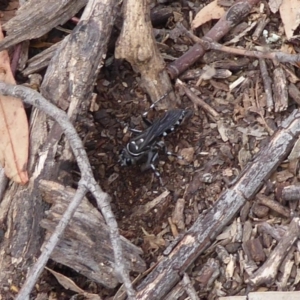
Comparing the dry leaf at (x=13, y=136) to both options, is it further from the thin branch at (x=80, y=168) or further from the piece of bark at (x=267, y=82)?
the piece of bark at (x=267, y=82)

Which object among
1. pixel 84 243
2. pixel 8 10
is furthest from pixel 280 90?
pixel 8 10

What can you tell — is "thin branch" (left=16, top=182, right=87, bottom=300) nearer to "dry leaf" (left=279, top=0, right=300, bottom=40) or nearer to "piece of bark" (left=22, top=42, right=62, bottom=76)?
"piece of bark" (left=22, top=42, right=62, bottom=76)

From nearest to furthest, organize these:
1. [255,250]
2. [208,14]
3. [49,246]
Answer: [49,246]
[255,250]
[208,14]

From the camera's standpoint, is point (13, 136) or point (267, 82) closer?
point (13, 136)

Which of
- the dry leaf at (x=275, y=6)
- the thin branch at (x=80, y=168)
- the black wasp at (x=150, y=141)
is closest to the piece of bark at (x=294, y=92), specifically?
the dry leaf at (x=275, y=6)

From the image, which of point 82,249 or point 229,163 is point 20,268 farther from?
point 229,163

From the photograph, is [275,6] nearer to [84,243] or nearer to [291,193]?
[291,193]

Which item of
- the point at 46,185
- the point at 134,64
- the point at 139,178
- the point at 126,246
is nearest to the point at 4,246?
the point at 46,185
